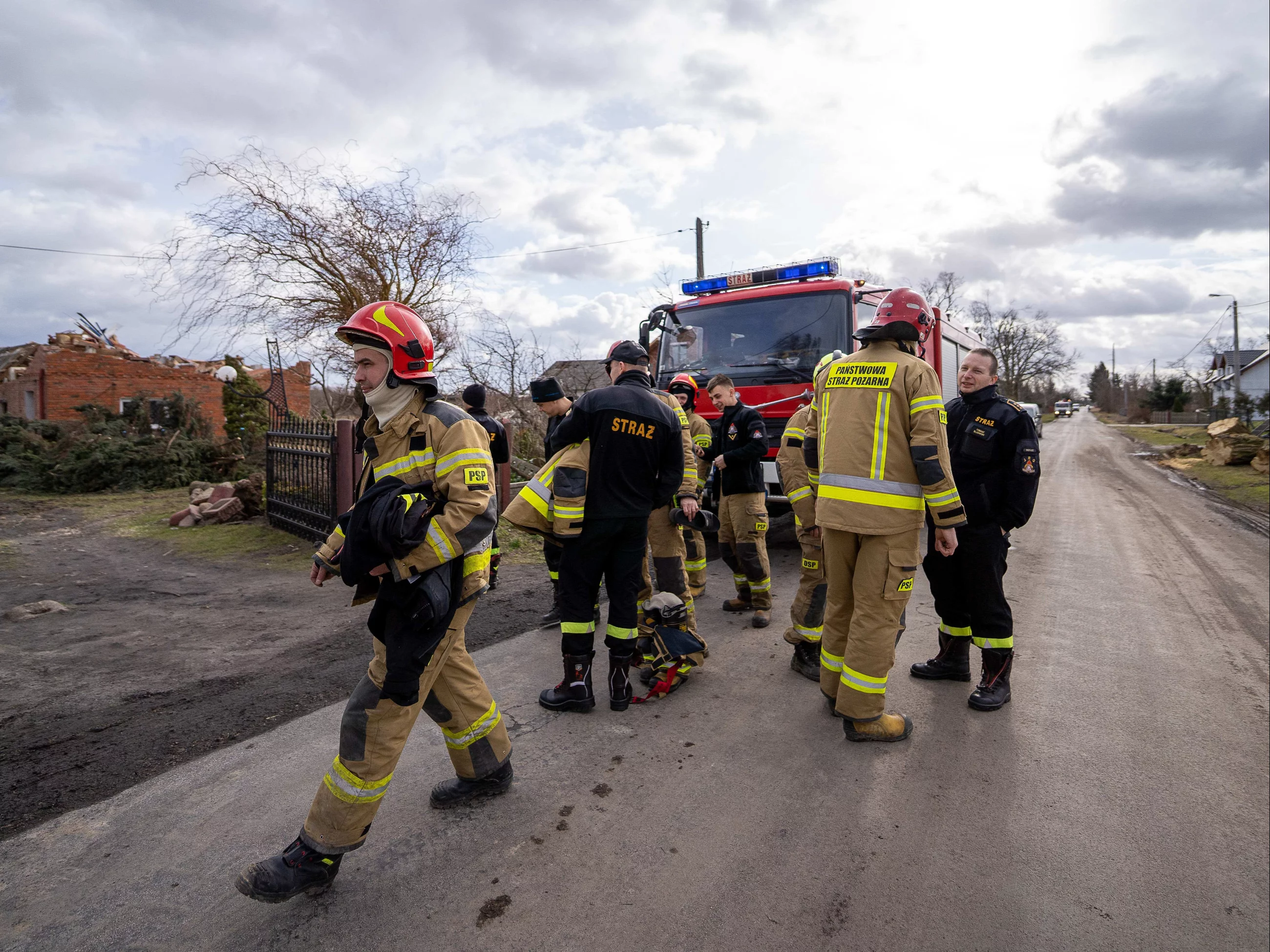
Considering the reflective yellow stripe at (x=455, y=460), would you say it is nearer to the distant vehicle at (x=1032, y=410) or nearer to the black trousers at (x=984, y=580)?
the black trousers at (x=984, y=580)

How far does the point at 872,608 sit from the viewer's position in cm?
360

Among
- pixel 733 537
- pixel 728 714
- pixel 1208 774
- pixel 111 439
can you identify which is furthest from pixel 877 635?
pixel 111 439

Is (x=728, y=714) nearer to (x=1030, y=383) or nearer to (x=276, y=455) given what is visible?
(x=276, y=455)

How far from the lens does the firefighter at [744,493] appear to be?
18.8 ft

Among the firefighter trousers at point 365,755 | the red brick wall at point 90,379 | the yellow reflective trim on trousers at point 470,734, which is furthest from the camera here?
the red brick wall at point 90,379

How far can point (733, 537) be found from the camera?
19.3 feet

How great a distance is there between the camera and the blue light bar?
8266mm

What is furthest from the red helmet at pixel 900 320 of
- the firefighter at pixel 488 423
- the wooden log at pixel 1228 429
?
the wooden log at pixel 1228 429

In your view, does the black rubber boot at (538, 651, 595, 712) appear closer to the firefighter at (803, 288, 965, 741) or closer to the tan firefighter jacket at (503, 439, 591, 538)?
the tan firefighter jacket at (503, 439, 591, 538)

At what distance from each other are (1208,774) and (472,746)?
10.9 feet

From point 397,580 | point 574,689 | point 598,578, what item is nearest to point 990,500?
point 598,578

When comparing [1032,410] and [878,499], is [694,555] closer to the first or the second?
[878,499]

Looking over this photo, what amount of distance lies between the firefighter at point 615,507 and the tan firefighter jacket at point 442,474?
120 cm

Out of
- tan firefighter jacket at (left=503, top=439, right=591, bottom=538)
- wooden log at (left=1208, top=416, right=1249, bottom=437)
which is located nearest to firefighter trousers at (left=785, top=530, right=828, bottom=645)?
tan firefighter jacket at (left=503, top=439, right=591, bottom=538)
